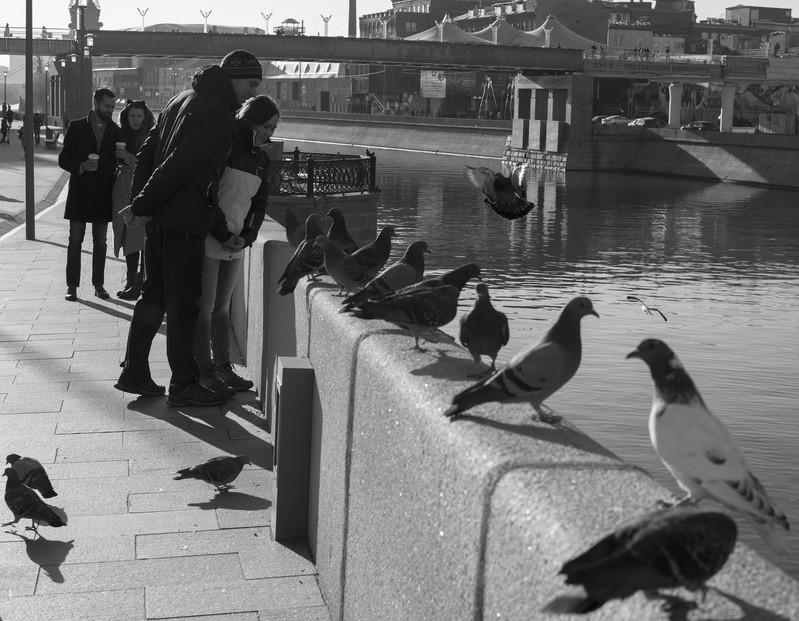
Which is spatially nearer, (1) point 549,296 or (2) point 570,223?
(1) point 549,296

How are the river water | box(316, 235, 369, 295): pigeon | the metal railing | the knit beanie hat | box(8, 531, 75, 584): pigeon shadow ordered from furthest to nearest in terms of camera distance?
the metal railing, the river water, the knit beanie hat, box(316, 235, 369, 295): pigeon, box(8, 531, 75, 584): pigeon shadow

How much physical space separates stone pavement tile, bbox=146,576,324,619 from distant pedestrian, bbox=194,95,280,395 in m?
2.45

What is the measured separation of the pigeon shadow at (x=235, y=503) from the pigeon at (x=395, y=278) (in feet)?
3.08

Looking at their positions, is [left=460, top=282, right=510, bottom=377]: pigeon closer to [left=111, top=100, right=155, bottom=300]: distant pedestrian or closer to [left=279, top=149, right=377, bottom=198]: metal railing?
[left=111, top=100, right=155, bottom=300]: distant pedestrian

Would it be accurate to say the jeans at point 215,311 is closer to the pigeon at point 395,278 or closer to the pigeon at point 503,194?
the pigeon at point 503,194

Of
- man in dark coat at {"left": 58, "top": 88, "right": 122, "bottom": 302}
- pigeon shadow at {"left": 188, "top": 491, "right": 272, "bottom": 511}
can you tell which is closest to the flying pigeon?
pigeon shadow at {"left": 188, "top": 491, "right": 272, "bottom": 511}

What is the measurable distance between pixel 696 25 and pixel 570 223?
4120 inches

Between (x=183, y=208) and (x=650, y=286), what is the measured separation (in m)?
15.2

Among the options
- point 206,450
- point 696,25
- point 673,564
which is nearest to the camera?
point 673,564

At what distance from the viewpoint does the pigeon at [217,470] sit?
4809 mm

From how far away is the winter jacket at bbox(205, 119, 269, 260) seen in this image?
242 inches

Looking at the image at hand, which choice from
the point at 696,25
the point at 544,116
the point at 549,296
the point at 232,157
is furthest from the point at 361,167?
the point at 696,25

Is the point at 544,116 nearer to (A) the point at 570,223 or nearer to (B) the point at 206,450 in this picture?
(A) the point at 570,223

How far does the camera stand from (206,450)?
5414 mm
